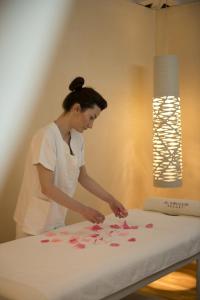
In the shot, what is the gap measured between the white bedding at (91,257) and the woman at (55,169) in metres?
0.12

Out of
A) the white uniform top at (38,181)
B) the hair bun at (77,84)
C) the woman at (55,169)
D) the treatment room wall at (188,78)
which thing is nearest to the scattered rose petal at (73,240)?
the woman at (55,169)

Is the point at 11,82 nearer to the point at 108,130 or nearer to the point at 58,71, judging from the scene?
the point at 58,71

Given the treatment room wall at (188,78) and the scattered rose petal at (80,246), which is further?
the treatment room wall at (188,78)

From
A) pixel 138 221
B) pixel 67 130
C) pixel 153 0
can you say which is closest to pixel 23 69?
pixel 67 130

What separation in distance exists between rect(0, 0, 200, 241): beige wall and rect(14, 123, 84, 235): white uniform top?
0.50m

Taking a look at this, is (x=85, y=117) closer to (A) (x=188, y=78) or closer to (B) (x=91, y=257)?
(B) (x=91, y=257)

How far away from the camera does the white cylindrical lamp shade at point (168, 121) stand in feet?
11.1

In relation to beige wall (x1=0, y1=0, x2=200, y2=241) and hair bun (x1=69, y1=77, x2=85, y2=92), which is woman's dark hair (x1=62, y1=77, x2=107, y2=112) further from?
beige wall (x1=0, y1=0, x2=200, y2=241)

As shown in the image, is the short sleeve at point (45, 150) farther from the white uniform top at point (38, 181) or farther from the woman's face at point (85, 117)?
the woman's face at point (85, 117)

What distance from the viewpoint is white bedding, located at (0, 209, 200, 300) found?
159cm

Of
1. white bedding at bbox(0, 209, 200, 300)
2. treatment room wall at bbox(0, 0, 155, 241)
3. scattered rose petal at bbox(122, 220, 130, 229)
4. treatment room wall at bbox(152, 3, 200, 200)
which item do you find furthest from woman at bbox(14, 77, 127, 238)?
treatment room wall at bbox(152, 3, 200, 200)

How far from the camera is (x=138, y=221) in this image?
105 inches

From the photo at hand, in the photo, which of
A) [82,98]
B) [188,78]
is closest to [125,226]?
[82,98]

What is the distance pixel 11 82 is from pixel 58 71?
0.44m
